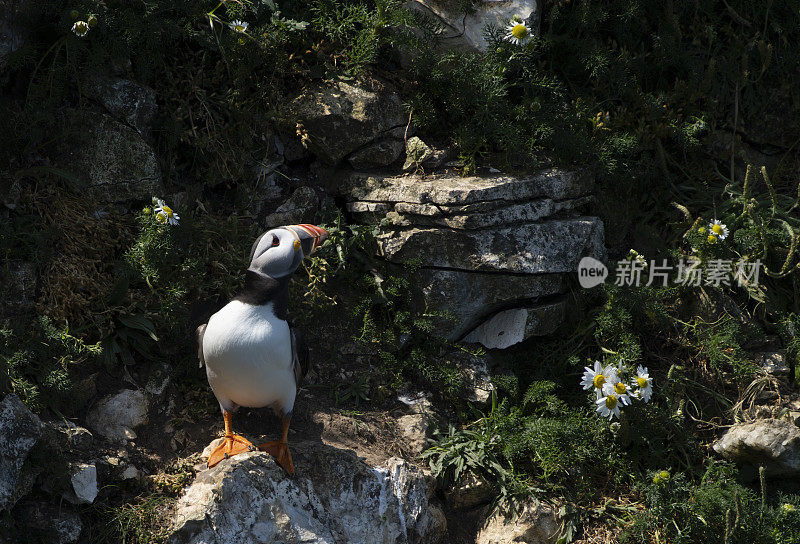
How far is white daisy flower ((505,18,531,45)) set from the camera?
5109mm

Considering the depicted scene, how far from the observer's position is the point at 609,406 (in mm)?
4355

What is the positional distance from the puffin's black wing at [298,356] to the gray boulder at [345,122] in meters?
1.73

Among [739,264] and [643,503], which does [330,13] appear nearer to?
[739,264]

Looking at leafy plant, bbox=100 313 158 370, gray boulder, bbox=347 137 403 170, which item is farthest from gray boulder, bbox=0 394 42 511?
gray boulder, bbox=347 137 403 170

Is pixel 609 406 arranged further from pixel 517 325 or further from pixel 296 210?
pixel 296 210

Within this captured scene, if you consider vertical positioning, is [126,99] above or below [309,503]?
above

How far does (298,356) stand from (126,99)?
2267 millimetres

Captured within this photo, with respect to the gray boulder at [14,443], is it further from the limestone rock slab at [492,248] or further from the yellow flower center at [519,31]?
the yellow flower center at [519,31]

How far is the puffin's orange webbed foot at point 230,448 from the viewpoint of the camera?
3748mm

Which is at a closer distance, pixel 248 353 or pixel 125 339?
pixel 248 353

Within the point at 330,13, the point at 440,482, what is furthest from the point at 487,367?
the point at 330,13

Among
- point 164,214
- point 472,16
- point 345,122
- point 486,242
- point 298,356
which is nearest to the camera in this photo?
point 298,356

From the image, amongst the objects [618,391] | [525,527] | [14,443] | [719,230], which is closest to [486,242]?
[618,391]

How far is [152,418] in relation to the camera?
412 centimetres
